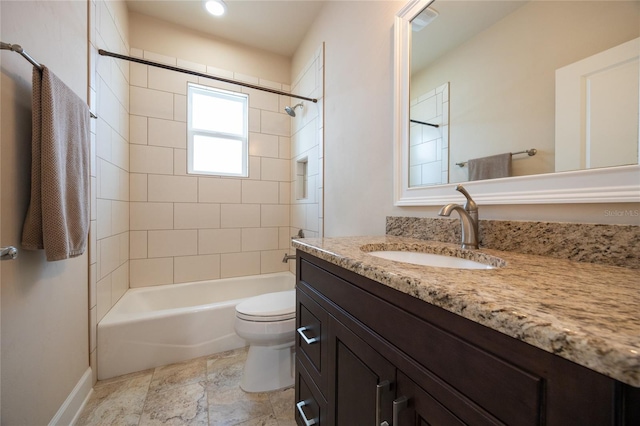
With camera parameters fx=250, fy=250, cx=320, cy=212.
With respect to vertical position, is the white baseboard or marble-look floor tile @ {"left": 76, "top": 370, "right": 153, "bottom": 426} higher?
the white baseboard

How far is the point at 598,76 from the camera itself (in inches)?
27.0

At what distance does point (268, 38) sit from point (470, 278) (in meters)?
2.76

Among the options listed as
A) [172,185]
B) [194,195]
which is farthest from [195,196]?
[172,185]

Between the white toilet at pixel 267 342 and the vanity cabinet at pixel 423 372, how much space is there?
48cm

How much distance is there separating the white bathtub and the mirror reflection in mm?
1705

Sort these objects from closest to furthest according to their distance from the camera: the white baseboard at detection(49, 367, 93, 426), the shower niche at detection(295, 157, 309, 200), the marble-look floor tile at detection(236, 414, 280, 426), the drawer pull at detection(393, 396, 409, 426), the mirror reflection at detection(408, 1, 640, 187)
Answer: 1. the drawer pull at detection(393, 396, 409, 426)
2. the mirror reflection at detection(408, 1, 640, 187)
3. the white baseboard at detection(49, 367, 93, 426)
4. the marble-look floor tile at detection(236, 414, 280, 426)
5. the shower niche at detection(295, 157, 309, 200)

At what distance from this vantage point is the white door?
0.63m

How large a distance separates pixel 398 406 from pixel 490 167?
847mm

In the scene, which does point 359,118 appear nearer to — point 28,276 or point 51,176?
point 51,176

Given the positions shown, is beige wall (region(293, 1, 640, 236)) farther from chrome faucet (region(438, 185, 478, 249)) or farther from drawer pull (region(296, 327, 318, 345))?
drawer pull (region(296, 327, 318, 345))

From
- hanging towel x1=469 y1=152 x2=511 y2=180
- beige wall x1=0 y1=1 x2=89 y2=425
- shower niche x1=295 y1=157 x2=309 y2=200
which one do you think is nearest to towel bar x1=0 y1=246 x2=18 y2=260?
beige wall x1=0 y1=1 x2=89 y2=425

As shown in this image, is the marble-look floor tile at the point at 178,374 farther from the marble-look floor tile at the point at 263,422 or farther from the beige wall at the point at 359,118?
the beige wall at the point at 359,118

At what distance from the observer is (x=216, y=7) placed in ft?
6.54

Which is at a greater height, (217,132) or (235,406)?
→ (217,132)
